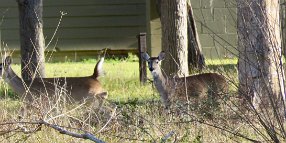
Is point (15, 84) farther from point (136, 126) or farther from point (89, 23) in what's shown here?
point (89, 23)

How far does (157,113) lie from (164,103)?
0.93m

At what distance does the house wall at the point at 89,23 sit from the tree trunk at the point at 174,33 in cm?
617

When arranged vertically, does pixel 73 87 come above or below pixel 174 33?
below

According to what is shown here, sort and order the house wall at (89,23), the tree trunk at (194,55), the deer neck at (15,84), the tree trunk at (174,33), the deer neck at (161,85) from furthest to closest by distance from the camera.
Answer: the house wall at (89,23) → the tree trunk at (194,55) → the tree trunk at (174,33) → the deer neck at (15,84) → the deer neck at (161,85)

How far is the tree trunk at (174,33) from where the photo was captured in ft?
41.3

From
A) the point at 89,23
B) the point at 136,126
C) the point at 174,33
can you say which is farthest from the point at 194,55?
the point at 136,126

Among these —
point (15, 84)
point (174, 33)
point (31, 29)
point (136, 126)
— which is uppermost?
point (31, 29)

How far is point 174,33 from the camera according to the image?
501 inches

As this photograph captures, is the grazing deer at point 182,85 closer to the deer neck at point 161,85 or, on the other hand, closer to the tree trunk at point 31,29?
the deer neck at point 161,85

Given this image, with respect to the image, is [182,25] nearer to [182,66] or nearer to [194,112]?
[182,66]

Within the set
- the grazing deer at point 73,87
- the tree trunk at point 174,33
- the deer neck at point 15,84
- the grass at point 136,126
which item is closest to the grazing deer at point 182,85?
the grass at point 136,126

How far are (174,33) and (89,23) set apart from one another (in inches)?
264

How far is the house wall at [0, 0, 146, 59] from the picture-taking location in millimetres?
18969

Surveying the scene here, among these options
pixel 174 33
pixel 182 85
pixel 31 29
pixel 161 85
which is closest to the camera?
pixel 182 85
